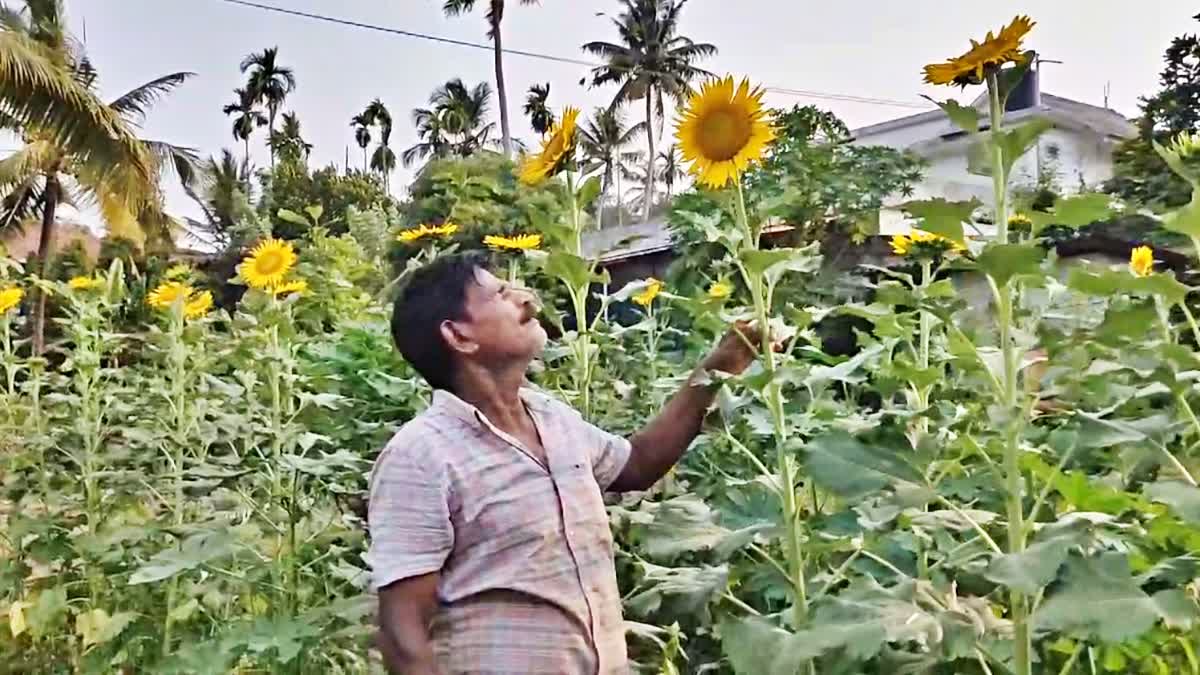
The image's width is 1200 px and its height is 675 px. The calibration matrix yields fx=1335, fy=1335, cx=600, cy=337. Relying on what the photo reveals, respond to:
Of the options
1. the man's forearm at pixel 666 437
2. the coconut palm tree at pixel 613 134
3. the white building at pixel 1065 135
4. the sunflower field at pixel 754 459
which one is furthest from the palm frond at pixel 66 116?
the coconut palm tree at pixel 613 134

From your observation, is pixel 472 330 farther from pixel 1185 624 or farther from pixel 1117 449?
pixel 1185 624

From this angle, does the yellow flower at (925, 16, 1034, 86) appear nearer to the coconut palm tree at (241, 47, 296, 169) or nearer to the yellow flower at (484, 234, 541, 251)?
the yellow flower at (484, 234, 541, 251)

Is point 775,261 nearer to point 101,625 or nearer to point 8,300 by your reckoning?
point 101,625

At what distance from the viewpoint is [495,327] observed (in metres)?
1.83

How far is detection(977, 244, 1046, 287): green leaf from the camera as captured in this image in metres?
1.28

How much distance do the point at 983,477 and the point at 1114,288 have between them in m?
0.43

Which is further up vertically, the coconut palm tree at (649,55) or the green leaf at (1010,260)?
the coconut palm tree at (649,55)

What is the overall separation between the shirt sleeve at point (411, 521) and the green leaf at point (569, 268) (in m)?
0.51

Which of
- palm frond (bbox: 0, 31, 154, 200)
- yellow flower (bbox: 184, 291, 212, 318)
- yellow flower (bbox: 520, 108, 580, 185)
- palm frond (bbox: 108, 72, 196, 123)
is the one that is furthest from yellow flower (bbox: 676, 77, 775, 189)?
palm frond (bbox: 108, 72, 196, 123)

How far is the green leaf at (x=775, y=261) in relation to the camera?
1.63 m

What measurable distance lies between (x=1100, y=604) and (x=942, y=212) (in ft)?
1.36

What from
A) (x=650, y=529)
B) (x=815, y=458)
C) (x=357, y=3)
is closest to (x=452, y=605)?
(x=650, y=529)

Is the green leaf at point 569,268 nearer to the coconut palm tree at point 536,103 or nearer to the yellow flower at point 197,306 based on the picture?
the yellow flower at point 197,306

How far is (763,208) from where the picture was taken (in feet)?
5.86
